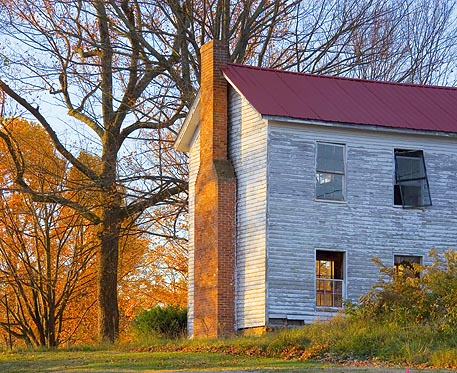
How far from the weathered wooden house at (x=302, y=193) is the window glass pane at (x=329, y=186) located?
32 millimetres

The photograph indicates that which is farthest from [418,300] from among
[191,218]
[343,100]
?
[191,218]

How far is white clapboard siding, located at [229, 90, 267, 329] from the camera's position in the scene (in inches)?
1065

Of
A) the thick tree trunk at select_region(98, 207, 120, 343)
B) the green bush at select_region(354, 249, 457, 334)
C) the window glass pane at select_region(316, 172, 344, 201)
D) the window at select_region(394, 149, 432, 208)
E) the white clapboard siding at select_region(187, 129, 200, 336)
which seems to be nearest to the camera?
the green bush at select_region(354, 249, 457, 334)

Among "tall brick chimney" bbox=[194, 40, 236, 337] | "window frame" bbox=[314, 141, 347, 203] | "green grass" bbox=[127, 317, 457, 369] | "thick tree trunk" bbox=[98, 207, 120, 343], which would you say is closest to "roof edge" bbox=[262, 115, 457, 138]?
"window frame" bbox=[314, 141, 347, 203]

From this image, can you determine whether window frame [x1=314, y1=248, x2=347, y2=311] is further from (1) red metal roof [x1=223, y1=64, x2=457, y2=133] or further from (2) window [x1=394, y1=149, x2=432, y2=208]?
(1) red metal roof [x1=223, y1=64, x2=457, y2=133]

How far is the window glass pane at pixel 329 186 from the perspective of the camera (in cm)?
2784

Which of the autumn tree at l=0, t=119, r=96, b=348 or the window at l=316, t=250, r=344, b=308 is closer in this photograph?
the window at l=316, t=250, r=344, b=308

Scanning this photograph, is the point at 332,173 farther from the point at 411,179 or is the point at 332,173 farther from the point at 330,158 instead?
the point at 411,179

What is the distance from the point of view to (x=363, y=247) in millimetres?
27828

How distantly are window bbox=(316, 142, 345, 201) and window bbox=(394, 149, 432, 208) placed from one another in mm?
1774

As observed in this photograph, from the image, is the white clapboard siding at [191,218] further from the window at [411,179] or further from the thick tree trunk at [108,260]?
the window at [411,179]

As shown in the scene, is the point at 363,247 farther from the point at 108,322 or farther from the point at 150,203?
the point at 108,322

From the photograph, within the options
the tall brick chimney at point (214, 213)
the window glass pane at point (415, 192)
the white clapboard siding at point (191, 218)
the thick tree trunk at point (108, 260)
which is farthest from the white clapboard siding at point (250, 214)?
the thick tree trunk at point (108, 260)

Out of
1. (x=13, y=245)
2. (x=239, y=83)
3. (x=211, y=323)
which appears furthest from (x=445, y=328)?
(x=13, y=245)
